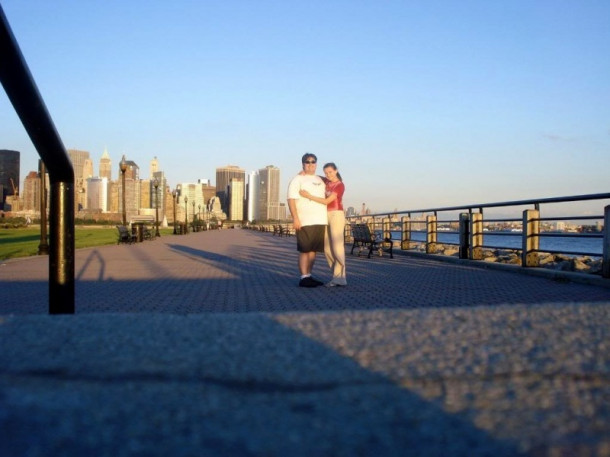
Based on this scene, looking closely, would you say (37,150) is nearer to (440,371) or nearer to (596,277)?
(440,371)

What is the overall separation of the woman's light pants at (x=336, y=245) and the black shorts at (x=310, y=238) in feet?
0.84

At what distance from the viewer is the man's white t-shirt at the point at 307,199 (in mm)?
8023

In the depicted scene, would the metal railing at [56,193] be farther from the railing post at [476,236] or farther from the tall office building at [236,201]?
the tall office building at [236,201]

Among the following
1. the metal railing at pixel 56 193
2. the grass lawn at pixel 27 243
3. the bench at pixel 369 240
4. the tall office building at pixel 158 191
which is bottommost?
the grass lawn at pixel 27 243

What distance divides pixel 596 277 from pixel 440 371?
7.59 meters

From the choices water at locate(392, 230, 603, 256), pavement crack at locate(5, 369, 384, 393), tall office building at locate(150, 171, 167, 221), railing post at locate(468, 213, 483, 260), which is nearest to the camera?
pavement crack at locate(5, 369, 384, 393)

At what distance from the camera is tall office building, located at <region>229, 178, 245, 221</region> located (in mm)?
177812

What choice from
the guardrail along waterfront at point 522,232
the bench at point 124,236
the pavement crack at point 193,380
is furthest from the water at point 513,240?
the bench at point 124,236

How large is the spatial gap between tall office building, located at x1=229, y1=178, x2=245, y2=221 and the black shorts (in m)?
170

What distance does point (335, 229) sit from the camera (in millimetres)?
8469

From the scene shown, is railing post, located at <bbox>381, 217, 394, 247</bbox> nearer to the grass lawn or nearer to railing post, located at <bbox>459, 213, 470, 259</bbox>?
railing post, located at <bbox>459, 213, 470, 259</bbox>

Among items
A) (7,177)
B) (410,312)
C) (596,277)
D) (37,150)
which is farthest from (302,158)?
(7,177)

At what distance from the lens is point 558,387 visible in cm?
137

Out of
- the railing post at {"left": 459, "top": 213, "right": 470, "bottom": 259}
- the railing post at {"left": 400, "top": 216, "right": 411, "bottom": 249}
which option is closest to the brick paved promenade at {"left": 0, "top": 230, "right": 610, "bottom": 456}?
the railing post at {"left": 459, "top": 213, "right": 470, "bottom": 259}
